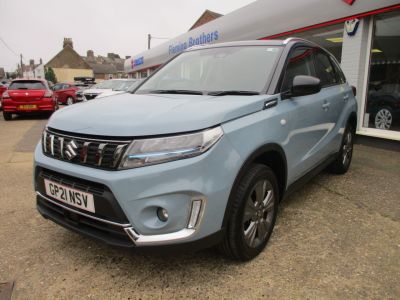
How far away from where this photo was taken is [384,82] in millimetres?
7410

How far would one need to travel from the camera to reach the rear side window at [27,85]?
12.2 metres

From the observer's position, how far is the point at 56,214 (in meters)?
2.47

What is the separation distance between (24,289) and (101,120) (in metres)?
1.24

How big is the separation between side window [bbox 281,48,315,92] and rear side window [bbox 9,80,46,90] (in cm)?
1129

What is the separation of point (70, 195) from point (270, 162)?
151 centimetres

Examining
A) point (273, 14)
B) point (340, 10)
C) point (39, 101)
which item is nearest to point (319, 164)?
point (340, 10)

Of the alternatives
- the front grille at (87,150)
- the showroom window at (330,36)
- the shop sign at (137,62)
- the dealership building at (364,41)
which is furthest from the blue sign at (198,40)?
the front grille at (87,150)

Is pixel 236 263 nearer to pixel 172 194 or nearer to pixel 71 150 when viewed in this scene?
pixel 172 194

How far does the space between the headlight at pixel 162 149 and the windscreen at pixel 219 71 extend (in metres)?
0.95

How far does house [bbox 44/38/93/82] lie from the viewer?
6900cm

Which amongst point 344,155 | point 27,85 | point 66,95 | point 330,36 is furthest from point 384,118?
point 66,95

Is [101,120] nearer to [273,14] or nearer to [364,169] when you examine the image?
[364,169]

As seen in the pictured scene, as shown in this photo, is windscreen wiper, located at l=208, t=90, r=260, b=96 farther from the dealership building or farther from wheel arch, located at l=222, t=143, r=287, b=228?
the dealership building

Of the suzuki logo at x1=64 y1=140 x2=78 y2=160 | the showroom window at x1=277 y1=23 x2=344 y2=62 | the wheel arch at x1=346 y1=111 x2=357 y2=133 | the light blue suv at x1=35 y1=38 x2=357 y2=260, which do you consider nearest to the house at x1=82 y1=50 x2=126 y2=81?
the showroom window at x1=277 y1=23 x2=344 y2=62
